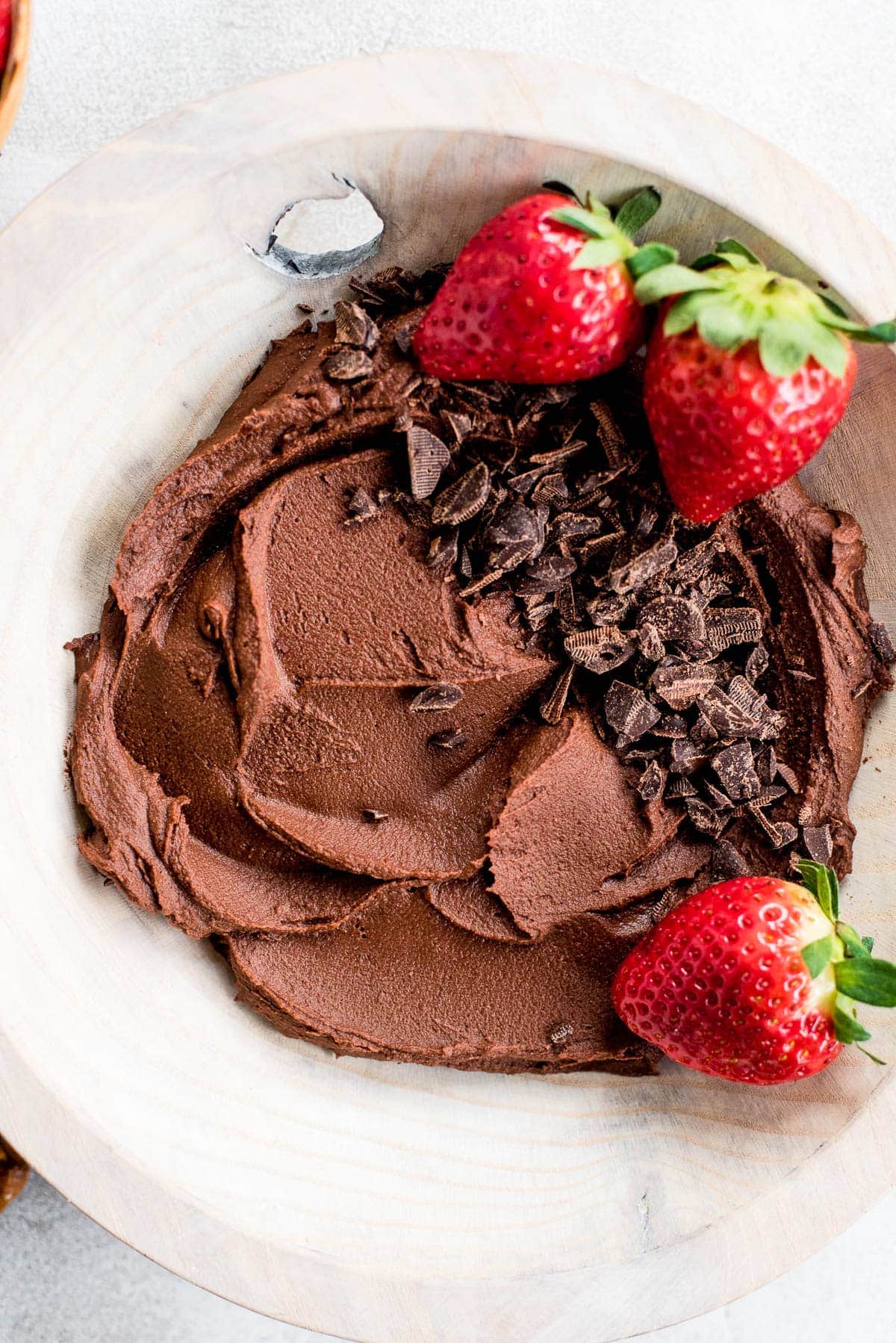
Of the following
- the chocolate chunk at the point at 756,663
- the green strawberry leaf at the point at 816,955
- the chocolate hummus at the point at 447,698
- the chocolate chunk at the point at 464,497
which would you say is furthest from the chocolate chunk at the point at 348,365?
the green strawberry leaf at the point at 816,955

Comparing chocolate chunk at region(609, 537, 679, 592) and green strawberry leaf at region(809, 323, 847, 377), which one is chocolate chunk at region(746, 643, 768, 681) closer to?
chocolate chunk at region(609, 537, 679, 592)

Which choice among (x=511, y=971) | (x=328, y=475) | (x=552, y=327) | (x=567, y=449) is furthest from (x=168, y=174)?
(x=511, y=971)

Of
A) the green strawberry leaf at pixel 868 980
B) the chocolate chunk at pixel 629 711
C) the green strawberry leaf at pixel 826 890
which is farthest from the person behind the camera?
the chocolate chunk at pixel 629 711

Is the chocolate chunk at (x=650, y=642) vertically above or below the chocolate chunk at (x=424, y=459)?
below

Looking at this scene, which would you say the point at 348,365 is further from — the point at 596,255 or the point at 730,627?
the point at 730,627

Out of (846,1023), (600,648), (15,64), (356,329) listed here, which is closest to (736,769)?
(600,648)

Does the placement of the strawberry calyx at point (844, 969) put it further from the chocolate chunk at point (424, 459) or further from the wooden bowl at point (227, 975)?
the chocolate chunk at point (424, 459)
